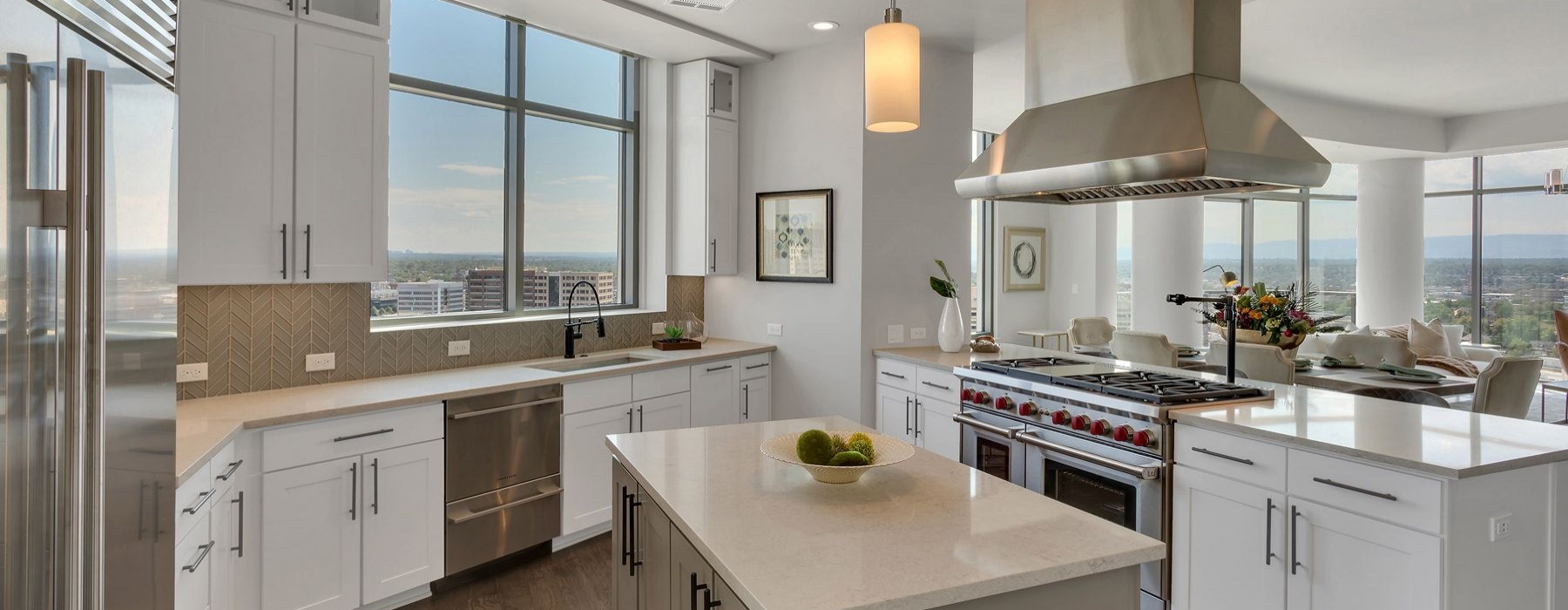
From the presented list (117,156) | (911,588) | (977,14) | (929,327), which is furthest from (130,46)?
(929,327)

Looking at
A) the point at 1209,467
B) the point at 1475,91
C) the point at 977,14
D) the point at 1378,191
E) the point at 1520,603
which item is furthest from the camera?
the point at 1378,191

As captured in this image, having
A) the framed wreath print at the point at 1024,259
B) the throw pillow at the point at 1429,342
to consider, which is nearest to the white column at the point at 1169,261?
the framed wreath print at the point at 1024,259

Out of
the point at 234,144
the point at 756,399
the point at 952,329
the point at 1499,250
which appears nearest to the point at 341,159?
the point at 234,144

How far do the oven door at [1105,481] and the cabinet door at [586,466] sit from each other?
6.51 feet

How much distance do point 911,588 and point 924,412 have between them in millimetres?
2913

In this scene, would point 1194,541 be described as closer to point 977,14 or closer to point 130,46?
point 977,14

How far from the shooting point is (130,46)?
1.15 m

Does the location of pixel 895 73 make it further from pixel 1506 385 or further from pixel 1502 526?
pixel 1506 385

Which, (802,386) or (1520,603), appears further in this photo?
(802,386)

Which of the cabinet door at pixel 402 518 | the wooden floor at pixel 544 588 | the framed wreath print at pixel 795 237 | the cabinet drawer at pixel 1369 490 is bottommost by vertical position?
the wooden floor at pixel 544 588

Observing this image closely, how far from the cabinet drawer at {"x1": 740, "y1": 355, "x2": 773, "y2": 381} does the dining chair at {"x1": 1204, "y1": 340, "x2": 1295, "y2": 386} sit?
2.79 metres

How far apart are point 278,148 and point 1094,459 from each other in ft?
11.0

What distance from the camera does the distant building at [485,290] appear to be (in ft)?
→ 13.3

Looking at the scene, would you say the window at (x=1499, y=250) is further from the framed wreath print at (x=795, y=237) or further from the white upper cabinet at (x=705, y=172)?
the white upper cabinet at (x=705, y=172)
